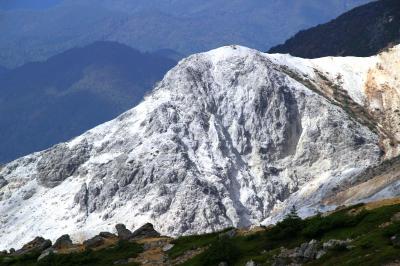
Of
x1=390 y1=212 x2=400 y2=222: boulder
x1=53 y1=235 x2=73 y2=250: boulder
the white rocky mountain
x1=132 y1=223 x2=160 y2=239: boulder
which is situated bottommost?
x1=390 y1=212 x2=400 y2=222: boulder

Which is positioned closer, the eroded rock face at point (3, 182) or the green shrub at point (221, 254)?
the green shrub at point (221, 254)

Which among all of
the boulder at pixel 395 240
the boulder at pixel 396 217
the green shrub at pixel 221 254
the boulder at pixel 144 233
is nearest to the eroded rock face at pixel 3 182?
the boulder at pixel 144 233

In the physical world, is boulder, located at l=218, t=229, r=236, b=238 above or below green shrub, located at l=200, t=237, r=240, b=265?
above

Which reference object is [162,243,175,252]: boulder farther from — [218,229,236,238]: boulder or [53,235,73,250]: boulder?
[53,235,73,250]: boulder

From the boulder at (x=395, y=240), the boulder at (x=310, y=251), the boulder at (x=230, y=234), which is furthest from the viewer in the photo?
the boulder at (x=230, y=234)

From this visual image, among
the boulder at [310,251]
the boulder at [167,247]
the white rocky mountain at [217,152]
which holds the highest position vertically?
the white rocky mountain at [217,152]

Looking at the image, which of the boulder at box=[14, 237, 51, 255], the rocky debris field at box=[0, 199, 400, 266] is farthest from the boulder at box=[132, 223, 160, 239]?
the boulder at box=[14, 237, 51, 255]

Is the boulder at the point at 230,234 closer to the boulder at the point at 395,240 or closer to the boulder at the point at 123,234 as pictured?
the boulder at the point at 123,234

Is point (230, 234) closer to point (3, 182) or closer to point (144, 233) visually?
point (144, 233)

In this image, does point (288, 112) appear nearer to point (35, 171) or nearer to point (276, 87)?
point (276, 87)
